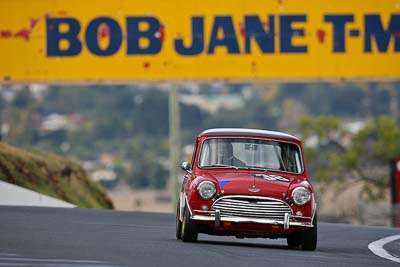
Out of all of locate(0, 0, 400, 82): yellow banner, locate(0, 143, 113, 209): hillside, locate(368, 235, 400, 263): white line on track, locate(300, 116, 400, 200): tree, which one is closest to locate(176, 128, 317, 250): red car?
locate(368, 235, 400, 263): white line on track

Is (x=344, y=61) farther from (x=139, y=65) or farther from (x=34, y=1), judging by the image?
(x=34, y=1)

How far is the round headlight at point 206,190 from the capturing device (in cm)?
1783

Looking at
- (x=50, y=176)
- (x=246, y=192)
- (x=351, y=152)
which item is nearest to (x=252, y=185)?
(x=246, y=192)

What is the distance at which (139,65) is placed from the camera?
118 feet

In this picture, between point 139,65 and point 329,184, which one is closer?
point 139,65

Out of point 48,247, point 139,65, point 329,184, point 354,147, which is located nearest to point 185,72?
point 139,65

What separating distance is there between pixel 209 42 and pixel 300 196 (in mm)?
18286

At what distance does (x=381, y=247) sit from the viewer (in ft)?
64.4

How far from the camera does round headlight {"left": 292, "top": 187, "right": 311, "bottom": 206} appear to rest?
1797 centimetres

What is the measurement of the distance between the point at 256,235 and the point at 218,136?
1703mm

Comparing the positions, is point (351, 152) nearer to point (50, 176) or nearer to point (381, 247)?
point (50, 176)

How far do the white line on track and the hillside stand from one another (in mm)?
10193

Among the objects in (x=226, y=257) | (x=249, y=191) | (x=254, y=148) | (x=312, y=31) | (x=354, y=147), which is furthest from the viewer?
(x=354, y=147)

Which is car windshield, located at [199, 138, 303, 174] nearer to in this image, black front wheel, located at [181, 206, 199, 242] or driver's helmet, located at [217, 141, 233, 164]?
driver's helmet, located at [217, 141, 233, 164]
